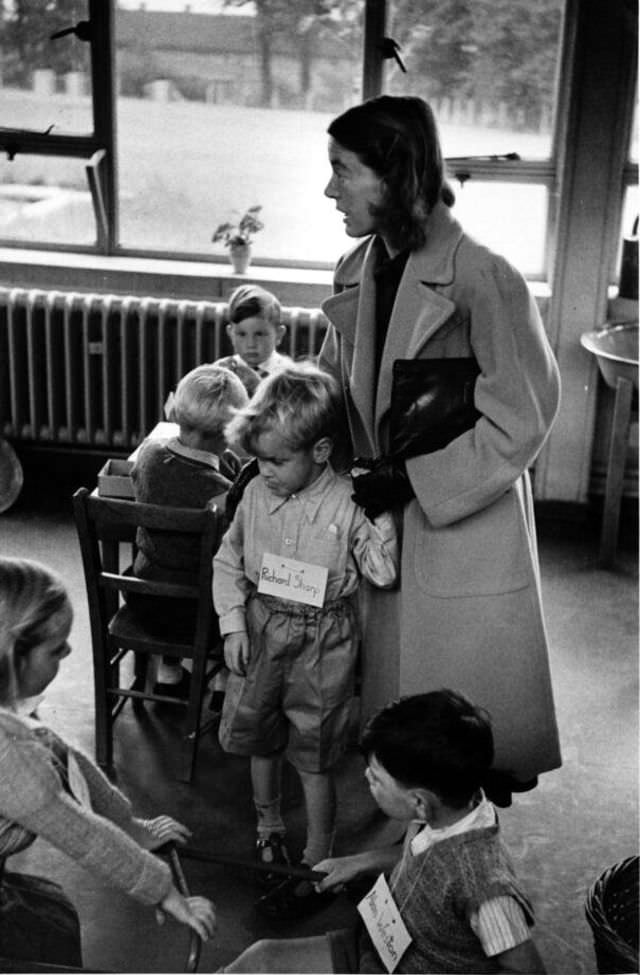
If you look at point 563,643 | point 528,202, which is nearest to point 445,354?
point 563,643

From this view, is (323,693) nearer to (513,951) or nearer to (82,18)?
(513,951)

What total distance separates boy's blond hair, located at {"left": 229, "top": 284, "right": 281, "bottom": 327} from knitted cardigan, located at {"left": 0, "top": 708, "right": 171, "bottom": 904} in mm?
2345

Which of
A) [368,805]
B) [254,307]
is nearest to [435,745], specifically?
[368,805]

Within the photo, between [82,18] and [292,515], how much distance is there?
3.36m

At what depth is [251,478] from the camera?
2.88 meters

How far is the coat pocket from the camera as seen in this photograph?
2684 mm

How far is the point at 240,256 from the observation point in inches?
213

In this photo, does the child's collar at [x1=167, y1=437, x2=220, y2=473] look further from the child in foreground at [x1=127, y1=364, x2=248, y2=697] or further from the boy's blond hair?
the boy's blond hair

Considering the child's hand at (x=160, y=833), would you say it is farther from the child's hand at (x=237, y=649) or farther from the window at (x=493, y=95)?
the window at (x=493, y=95)

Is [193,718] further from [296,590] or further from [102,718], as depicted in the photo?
[296,590]

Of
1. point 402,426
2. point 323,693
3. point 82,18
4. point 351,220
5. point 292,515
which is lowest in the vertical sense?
point 323,693

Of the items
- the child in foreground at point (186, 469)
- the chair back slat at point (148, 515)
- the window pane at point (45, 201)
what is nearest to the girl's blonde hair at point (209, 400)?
the child in foreground at point (186, 469)

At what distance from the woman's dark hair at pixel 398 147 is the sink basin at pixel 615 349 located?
2.33 m

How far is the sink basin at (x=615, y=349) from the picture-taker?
4766 millimetres
